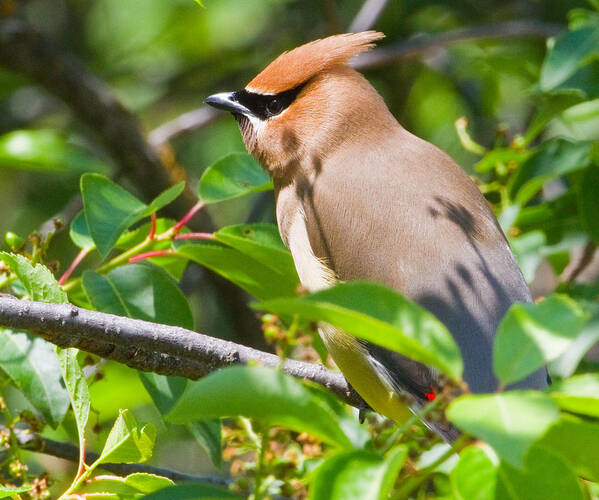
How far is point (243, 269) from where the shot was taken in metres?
2.60

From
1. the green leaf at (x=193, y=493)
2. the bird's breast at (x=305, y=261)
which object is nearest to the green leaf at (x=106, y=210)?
the bird's breast at (x=305, y=261)

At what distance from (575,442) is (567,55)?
1.89m

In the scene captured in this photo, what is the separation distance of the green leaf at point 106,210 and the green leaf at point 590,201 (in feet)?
4.37

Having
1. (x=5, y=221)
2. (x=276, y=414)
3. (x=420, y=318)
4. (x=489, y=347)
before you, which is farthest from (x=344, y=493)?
(x=5, y=221)

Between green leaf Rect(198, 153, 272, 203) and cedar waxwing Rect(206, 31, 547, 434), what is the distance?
1.05 ft

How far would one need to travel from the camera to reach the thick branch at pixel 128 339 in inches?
83.2

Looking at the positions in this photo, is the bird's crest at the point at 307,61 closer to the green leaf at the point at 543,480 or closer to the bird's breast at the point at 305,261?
the bird's breast at the point at 305,261

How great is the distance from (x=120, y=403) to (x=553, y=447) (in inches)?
107

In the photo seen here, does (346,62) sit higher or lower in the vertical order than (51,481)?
higher

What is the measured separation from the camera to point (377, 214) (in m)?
2.96

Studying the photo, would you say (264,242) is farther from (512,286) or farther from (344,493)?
(344,493)

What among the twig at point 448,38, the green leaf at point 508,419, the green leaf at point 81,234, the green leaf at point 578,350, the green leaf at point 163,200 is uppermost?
the green leaf at point 508,419

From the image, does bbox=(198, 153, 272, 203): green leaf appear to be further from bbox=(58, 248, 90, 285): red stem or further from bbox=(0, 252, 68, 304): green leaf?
bbox=(0, 252, 68, 304): green leaf

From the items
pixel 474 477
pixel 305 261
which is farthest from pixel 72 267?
pixel 474 477
